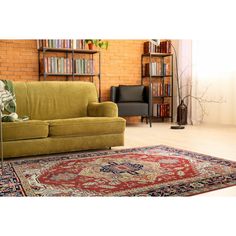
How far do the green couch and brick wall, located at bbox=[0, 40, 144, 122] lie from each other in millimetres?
2171

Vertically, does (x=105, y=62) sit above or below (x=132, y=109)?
above

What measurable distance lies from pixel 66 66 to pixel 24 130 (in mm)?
2997

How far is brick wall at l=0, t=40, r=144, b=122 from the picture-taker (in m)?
5.71

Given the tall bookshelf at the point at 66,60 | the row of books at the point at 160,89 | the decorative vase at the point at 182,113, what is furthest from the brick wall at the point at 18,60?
the decorative vase at the point at 182,113

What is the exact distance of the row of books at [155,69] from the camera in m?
6.58

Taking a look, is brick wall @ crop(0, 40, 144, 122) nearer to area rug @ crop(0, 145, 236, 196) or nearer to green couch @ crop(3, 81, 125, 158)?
green couch @ crop(3, 81, 125, 158)

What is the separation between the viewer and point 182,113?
6059mm

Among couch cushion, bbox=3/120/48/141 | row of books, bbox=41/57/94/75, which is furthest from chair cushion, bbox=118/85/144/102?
couch cushion, bbox=3/120/48/141

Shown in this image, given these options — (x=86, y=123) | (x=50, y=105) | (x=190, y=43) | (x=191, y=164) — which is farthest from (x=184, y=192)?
(x=190, y=43)

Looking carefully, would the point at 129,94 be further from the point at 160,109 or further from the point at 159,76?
the point at 159,76

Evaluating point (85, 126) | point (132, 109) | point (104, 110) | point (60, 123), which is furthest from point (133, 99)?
point (60, 123)
